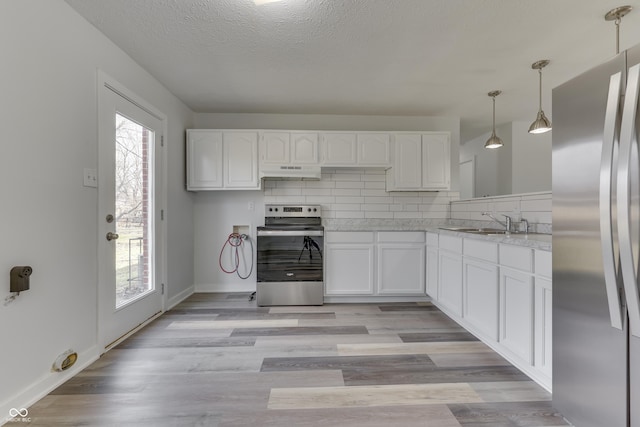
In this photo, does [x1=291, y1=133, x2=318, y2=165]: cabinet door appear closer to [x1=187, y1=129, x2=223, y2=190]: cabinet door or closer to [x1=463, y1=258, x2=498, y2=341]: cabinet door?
[x1=187, y1=129, x2=223, y2=190]: cabinet door

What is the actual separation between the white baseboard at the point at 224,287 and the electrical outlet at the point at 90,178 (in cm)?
206

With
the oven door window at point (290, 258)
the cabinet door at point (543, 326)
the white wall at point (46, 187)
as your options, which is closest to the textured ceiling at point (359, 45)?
the white wall at point (46, 187)

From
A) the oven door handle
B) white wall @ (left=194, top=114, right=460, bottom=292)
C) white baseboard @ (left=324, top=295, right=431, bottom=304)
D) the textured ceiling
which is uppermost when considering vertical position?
the textured ceiling

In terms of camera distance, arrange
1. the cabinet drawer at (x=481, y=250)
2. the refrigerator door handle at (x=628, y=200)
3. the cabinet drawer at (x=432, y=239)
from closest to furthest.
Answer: the refrigerator door handle at (x=628, y=200)
the cabinet drawer at (x=481, y=250)
the cabinet drawer at (x=432, y=239)

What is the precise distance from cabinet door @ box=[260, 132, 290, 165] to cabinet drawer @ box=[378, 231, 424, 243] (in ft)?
4.68

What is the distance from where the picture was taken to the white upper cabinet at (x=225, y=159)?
3.51 m

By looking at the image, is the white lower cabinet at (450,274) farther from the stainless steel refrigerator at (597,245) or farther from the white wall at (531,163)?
the white wall at (531,163)

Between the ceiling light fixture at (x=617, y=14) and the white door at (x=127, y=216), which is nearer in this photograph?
the ceiling light fixture at (x=617, y=14)

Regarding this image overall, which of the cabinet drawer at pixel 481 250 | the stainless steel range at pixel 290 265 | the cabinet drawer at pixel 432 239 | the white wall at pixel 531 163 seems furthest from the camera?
the white wall at pixel 531 163

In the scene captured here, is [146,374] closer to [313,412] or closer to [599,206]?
[313,412]

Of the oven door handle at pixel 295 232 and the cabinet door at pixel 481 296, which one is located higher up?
the oven door handle at pixel 295 232

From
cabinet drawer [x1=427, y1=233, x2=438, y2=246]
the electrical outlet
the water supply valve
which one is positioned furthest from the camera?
cabinet drawer [x1=427, y1=233, x2=438, y2=246]

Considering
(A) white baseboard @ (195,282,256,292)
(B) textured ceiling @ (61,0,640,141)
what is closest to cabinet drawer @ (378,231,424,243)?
(B) textured ceiling @ (61,0,640,141)

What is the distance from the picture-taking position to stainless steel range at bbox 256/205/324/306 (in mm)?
3328
